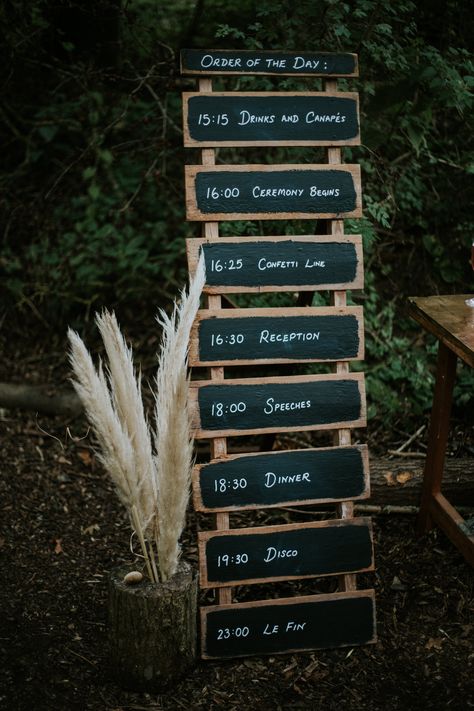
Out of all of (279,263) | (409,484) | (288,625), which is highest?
(279,263)

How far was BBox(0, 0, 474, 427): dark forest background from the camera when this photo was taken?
10.5 ft

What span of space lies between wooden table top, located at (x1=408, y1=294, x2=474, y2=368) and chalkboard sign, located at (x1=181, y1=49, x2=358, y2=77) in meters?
0.92

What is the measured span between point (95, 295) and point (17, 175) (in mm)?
1132

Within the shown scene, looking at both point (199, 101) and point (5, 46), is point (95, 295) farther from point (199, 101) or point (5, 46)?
point (199, 101)

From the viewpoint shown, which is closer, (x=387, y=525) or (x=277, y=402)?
(x=277, y=402)

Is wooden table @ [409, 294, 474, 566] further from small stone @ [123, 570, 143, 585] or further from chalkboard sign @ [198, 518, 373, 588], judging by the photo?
small stone @ [123, 570, 143, 585]

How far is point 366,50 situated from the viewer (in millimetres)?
3166

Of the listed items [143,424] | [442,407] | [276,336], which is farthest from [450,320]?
[143,424]

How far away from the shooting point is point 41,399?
4336mm

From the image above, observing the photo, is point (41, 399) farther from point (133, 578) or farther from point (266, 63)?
point (266, 63)

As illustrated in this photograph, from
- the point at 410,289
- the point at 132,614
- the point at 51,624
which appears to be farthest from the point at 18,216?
the point at 132,614

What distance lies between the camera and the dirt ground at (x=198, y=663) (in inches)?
94.7

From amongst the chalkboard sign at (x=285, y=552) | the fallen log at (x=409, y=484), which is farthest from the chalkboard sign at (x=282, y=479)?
the fallen log at (x=409, y=484)

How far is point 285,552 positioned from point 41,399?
7.27 ft
